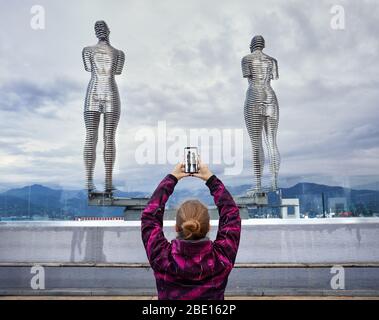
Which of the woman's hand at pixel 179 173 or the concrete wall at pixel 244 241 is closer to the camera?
the woman's hand at pixel 179 173

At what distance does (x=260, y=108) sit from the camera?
24.1ft

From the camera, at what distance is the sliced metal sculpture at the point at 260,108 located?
7.36 metres

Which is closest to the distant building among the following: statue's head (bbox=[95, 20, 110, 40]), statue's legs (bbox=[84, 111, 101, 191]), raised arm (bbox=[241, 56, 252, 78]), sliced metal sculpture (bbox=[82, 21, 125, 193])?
raised arm (bbox=[241, 56, 252, 78])

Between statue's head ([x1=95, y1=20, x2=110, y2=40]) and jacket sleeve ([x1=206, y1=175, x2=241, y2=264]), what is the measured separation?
6.07 meters

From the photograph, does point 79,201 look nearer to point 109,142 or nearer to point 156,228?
point 109,142

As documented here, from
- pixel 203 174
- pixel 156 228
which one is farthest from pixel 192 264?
pixel 203 174

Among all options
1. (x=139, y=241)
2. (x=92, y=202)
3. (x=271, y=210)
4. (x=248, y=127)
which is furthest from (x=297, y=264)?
(x=92, y=202)

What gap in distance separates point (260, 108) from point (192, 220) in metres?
6.01

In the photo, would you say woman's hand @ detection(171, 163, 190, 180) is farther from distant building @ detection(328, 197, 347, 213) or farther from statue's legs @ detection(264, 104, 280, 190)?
statue's legs @ detection(264, 104, 280, 190)

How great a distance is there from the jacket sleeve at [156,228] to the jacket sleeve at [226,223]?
0.18 metres

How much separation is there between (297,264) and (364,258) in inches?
33.9

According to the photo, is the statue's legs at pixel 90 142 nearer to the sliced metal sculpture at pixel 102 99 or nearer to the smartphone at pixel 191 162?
the sliced metal sculpture at pixel 102 99

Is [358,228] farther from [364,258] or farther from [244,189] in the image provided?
[244,189]

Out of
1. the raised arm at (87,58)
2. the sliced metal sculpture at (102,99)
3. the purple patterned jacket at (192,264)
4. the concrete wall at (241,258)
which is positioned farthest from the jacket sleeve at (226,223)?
the raised arm at (87,58)
